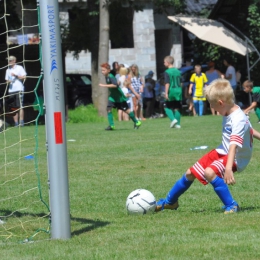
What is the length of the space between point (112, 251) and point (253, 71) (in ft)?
93.3

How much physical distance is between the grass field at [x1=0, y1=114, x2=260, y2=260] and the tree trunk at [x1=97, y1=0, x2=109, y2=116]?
1367 cm

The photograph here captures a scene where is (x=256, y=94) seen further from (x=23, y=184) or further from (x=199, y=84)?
(x=23, y=184)

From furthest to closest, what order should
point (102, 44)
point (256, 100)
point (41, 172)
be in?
point (102, 44), point (256, 100), point (41, 172)

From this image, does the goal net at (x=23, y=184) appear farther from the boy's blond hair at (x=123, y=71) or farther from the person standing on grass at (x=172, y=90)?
the boy's blond hair at (x=123, y=71)

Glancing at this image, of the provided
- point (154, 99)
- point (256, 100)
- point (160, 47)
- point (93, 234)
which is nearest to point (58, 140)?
point (93, 234)

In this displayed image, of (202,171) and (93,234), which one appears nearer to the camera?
(93,234)

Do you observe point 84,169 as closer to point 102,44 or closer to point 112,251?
point 112,251

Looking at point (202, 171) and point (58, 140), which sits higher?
point (58, 140)

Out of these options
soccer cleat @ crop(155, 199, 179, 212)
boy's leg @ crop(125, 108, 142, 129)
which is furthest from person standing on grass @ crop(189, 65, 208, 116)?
soccer cleat @ crop(155, 199, 179, 212)

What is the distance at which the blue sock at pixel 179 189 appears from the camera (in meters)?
7.74

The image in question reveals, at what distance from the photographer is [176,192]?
780cm

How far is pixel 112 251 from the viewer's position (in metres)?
5.95

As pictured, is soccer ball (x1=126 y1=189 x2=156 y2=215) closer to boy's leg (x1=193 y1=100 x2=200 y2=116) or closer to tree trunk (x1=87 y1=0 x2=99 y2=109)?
boy's leg (x1=193 y1=100 x2=200 y2=116)

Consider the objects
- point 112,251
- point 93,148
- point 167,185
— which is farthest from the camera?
point 93,148
